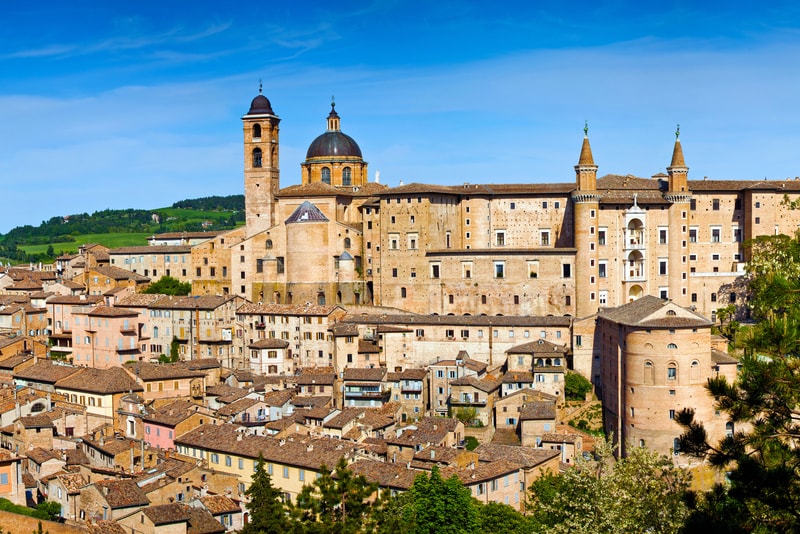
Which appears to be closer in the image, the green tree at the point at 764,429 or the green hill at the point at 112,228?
the green tree at the point at 764,429

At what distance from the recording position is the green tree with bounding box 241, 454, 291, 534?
28.1 meters

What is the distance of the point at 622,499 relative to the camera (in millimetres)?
23688

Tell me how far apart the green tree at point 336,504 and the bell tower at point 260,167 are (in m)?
46.2

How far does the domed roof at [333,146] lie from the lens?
82562 millimetres

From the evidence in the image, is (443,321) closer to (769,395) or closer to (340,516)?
(340,516)

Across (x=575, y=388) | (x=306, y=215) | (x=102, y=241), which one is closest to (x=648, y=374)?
(x=575, y=388)

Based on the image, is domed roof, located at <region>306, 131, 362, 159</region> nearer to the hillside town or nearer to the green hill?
the hillside town

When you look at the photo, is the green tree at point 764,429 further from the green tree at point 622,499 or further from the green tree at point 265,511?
the green tree at point 265,511

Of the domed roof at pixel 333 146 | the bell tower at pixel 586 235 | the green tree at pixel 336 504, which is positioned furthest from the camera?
the domed roof at pixel 333 146

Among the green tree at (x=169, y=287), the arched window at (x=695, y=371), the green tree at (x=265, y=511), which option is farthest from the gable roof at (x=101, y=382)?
the arched window at (x=695, y=371)

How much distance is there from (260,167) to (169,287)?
37.5 ft

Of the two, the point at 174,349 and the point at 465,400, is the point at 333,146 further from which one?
the point at 465,400

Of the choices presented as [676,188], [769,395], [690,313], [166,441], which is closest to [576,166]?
[676,188]

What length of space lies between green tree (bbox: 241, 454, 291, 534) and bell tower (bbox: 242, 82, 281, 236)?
140 ft
